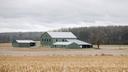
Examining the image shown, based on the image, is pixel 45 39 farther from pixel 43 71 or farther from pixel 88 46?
pixel 43 71

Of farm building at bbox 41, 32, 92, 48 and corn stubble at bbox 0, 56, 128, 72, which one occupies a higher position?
corn stubble at bbox 0, 56, 128, 72

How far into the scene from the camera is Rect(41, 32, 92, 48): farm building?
10391cm

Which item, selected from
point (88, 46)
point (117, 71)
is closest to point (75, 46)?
point (88, 46)

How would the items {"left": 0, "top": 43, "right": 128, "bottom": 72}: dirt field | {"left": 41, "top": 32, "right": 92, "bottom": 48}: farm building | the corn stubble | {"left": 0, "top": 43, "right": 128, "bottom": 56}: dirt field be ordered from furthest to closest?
1. {"left": 41, "top": 32, "right": 92, "bottom": 48}: farm building
2. {"left": 0, "top": 43, "right": 128, "bottom": 56}: dirt field
3. {"left": 0, "top": 43, "right": 128, "bottom": 72}: dirt field
4. the corn stubble

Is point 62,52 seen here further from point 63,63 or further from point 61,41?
point 61,41

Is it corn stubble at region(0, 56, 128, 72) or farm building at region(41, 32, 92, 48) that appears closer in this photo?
corn stubble at region(0, 56, 128, 72)

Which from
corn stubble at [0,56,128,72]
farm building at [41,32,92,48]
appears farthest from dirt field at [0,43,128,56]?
corn stubble at [0,56,128,72]

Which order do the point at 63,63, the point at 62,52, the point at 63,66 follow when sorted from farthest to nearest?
1. the point at 62,52
2. the point at 63,63
3. the point at 63,66

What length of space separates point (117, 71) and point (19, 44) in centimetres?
10769

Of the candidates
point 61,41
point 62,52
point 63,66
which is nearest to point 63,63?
point 63,66

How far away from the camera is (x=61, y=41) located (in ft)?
366

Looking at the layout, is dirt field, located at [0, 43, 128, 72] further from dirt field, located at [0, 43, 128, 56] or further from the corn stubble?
dirt field, located at [0, 43, 128, 56]

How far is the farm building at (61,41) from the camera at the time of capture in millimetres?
103906

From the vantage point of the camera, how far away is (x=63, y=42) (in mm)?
108500
